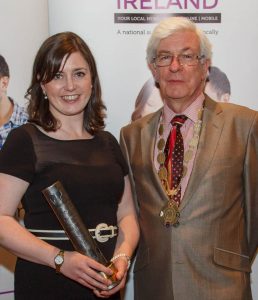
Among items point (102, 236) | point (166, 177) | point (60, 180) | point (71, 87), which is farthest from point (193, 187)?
point (71, 87)

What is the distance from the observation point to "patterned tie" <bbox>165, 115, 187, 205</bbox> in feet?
8.13

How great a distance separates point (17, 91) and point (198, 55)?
1021 mm

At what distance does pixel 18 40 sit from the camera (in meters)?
2.81

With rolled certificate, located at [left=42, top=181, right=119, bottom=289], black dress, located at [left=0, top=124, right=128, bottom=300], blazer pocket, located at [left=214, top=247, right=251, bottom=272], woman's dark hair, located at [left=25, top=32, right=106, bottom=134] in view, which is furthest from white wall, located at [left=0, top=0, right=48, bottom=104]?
blazer pocket, located at [left=214, top=247, right=251, bottom=272]

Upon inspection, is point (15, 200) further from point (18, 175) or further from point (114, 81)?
point (114, 81)

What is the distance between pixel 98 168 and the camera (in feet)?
7.68

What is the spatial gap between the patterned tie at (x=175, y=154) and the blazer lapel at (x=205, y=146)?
0.26 ft

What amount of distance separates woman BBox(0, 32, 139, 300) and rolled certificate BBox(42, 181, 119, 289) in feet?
0.12

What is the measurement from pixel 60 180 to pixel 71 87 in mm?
423

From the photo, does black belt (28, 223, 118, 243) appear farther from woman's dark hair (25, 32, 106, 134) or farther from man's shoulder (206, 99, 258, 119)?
man's shoulder (206, 99, 258, 119)

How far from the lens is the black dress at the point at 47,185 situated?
2.21 meters

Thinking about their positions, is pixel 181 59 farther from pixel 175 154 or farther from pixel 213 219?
pixel 213 219

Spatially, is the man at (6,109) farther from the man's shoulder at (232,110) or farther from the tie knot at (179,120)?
the man's shoulder at (232,110)

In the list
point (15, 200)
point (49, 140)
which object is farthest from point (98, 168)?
point (15, 200)
